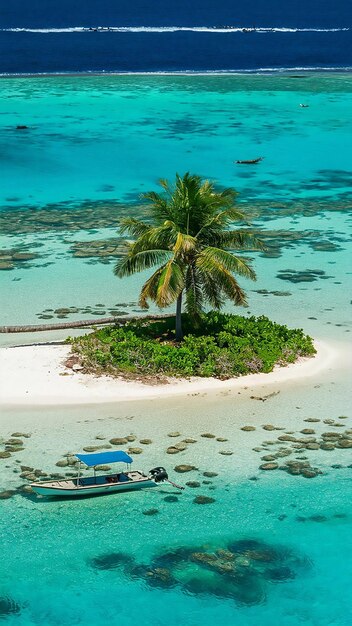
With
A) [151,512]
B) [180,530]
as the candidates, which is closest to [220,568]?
[180,530]

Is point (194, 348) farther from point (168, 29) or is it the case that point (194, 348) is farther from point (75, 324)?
point (168, 29)

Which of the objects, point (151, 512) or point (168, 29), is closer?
point (151, 512)

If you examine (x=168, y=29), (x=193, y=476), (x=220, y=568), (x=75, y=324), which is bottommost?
(x=220, y=568)

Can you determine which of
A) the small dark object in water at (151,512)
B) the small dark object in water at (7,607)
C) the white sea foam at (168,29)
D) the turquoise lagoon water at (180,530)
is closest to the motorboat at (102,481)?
the turquoise lagoon water at (180,530)

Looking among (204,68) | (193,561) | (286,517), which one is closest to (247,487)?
(286,517)

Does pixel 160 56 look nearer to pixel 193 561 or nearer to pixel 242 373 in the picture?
pixel 242 373

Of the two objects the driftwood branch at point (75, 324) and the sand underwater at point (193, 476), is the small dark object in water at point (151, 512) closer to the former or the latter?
the sand underwater at point (193, 476)

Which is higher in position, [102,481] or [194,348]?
[194,348]

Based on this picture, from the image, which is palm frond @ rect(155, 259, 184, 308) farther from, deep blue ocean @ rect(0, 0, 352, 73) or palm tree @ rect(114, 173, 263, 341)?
deep blue ocean @ rect(0, 0, 352, 73)
